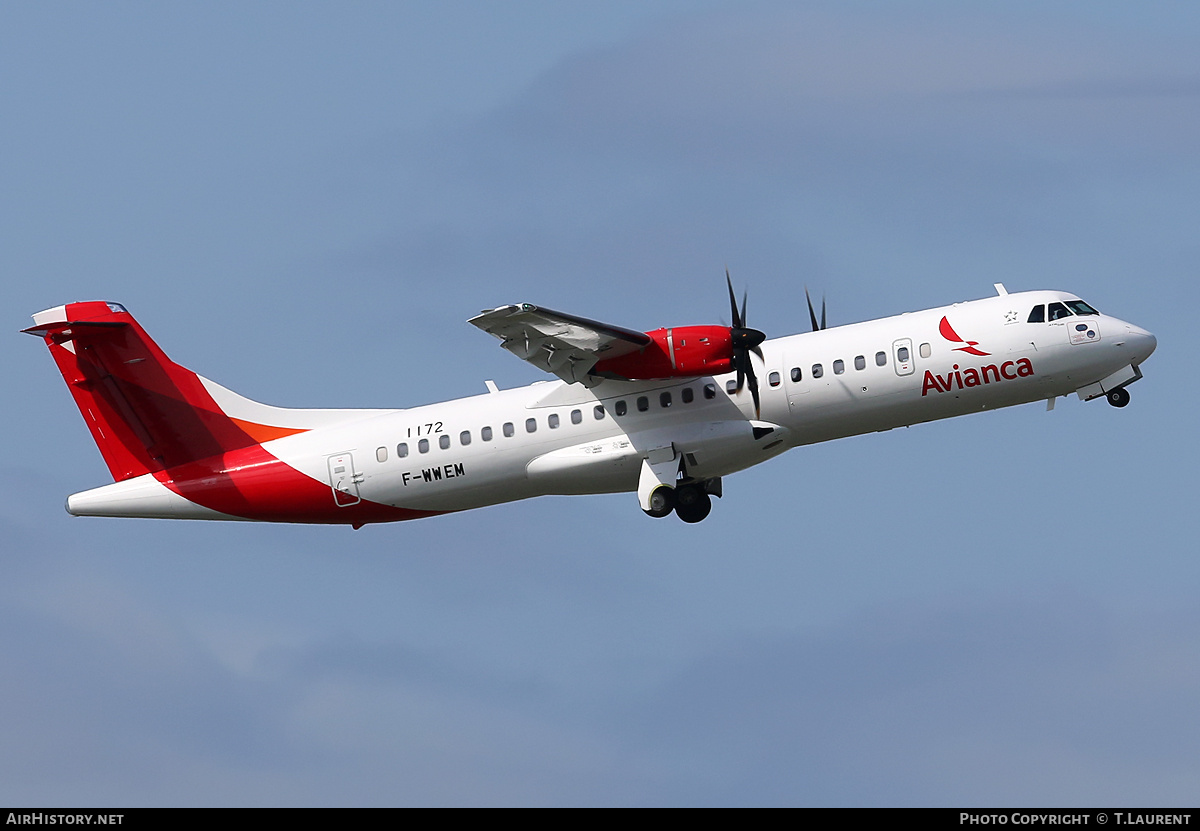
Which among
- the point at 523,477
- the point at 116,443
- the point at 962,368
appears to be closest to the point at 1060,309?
the point at 962,368

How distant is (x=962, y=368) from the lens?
31750mm

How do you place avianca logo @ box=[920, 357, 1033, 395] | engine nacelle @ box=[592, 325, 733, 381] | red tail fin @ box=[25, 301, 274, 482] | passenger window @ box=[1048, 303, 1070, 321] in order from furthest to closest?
red tail fin @ box=[25, 301, 274, 482] < passenger window @ box=[1048, 303, 1070, 321] < avianca logo @ box=[920, 357, 1033, 395] < engine nacelle @ box=[592, 325, 733, 381]

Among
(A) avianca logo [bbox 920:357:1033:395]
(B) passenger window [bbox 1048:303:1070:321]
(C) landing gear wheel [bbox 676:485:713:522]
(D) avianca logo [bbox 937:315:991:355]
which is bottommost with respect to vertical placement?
(C) landing gear wheel [bbox 676:485:713:522]

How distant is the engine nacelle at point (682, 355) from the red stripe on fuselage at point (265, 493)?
5681mm

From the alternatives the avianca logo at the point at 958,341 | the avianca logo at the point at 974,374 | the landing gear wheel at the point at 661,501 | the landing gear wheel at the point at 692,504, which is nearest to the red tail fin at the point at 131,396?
the landing gear wheel at the point at 661,501

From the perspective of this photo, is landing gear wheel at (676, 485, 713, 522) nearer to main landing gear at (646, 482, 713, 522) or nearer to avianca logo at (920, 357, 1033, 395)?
main landing gear at (646, 482, 713, 522)

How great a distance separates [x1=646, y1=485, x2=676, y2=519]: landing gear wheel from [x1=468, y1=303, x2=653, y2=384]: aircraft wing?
271 cm

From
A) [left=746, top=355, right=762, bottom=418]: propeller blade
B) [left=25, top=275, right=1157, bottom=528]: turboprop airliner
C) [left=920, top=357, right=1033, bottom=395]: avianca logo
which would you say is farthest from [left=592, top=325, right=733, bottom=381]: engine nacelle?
[left=920, top=357, right=1033, bottom=395]: avianca logo

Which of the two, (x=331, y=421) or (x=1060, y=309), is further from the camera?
(x=331, y=421)

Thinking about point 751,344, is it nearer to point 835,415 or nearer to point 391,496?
point 835,415

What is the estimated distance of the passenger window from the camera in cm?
3203

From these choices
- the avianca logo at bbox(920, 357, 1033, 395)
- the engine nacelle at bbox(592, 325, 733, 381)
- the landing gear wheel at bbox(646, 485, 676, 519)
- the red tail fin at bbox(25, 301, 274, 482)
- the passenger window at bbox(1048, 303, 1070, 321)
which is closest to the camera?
the engine nacelle at bbox(592, 325, 733, 381)

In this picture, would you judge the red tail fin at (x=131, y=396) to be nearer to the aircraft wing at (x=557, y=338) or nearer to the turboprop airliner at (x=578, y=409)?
the turboprop airliner at (x=578, y=409)
